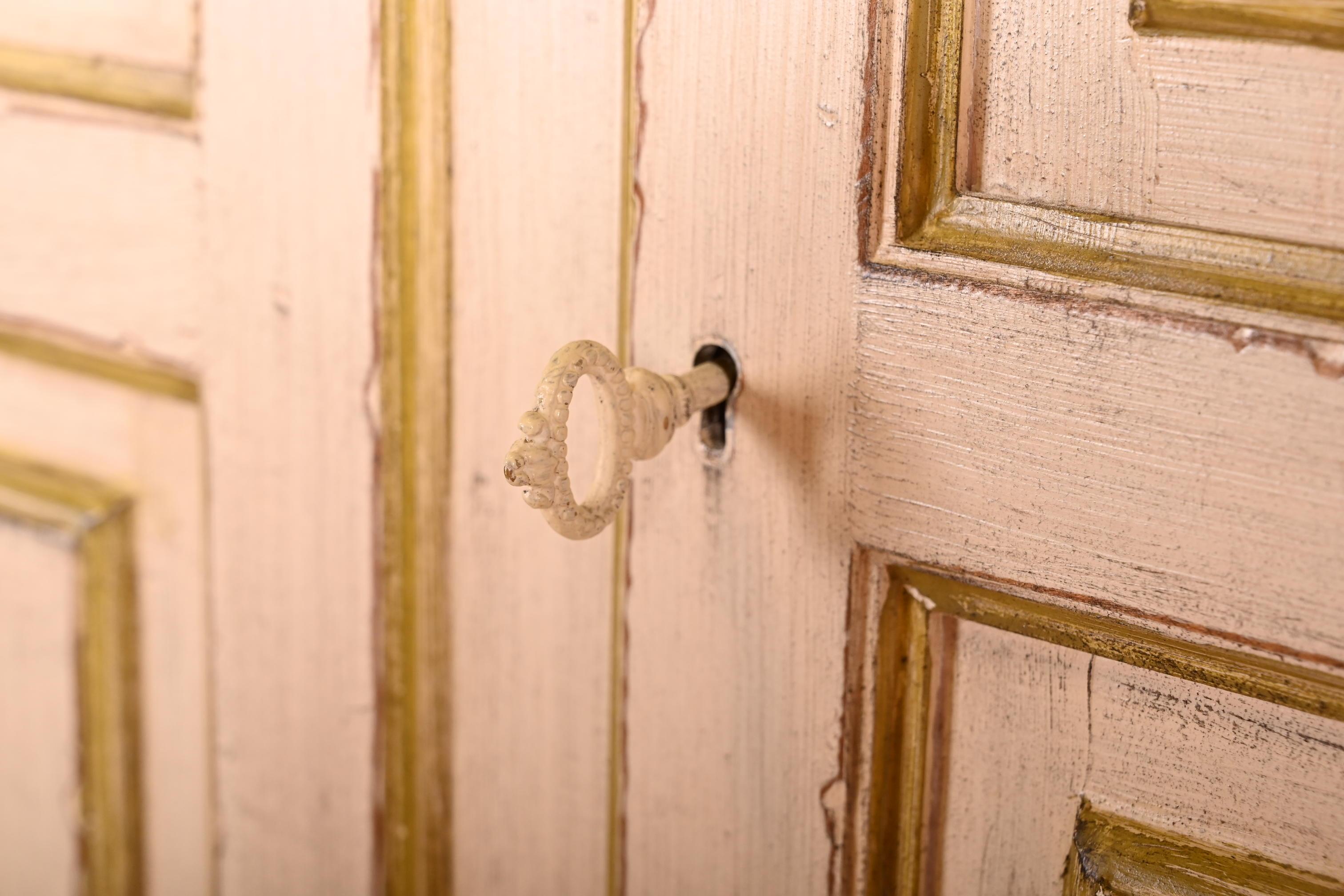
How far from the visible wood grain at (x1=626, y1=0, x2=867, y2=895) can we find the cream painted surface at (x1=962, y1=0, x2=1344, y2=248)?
47 mm

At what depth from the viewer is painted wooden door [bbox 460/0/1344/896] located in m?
0.41

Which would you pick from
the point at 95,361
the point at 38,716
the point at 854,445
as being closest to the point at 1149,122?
the point at 854,445

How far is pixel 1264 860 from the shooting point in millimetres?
447

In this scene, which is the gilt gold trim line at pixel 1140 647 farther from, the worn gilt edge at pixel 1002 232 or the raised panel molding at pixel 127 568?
the raised panel molding at pixel 127 568

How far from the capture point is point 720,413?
51 centimetres

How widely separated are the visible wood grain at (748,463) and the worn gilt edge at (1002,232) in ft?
0.04

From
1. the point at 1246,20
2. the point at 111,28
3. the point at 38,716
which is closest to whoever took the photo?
the point at 1246,20

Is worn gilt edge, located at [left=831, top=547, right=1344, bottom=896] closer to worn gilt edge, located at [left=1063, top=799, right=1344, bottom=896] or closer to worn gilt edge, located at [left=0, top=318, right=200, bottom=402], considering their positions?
worn gilt edge, located at [left=1063, top=799, right=1344, bottom=896]

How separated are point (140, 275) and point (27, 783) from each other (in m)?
0.32

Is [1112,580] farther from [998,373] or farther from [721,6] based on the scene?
[721,6]

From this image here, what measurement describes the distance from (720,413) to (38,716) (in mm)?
475

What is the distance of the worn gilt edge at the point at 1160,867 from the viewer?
0.45 m

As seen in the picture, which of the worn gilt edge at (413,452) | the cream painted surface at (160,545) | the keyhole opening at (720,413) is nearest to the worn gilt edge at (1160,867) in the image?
the keyhole opening at (720,413)

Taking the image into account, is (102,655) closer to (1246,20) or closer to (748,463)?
(748,463)
